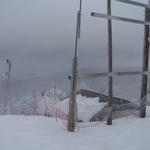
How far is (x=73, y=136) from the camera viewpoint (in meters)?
12.9

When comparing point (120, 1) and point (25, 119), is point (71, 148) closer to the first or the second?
point (25, 119)

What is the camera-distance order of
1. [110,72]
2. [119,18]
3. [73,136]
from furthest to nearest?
[110,72], [119,18], [73,136]

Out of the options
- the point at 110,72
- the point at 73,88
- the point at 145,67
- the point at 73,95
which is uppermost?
the point at 145,67

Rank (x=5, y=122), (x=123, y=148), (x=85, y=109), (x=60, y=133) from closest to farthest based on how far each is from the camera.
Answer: (x=123, y=148), (x=60, y=133), (x=5, y=122), (x=85, y=109)

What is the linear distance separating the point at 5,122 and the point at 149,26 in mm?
6794

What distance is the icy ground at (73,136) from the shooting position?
11.7 metres

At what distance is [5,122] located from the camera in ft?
51.2

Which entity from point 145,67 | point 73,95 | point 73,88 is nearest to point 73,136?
point 73,95

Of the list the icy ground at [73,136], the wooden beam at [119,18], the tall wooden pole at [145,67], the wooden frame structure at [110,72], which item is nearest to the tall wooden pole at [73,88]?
the wooden frame structure at [110,72]

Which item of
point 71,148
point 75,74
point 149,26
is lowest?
point 71,148

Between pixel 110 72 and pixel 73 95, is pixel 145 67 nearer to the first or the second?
pixel 110 72

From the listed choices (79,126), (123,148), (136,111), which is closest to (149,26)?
(136,111)

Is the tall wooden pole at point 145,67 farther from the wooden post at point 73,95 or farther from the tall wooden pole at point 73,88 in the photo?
the wooden post at point 73,95

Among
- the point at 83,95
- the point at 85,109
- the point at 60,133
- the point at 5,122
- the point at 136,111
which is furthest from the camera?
the point at 83,95
